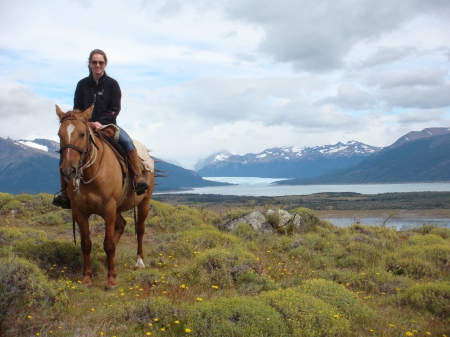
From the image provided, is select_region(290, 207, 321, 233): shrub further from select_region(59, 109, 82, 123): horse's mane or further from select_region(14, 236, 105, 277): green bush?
select_region(59, 109, 82, 123): horse's mane

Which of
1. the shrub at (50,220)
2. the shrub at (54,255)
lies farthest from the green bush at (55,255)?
the shrub at (50,220)

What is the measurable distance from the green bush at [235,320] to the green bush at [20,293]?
1.83 m

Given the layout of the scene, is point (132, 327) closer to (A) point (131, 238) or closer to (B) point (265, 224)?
(A) point (131, 238)

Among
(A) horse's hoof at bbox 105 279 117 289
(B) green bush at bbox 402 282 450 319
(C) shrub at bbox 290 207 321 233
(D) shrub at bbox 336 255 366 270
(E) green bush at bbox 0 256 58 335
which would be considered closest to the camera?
(E) green bush at bbox 0 256 58 335

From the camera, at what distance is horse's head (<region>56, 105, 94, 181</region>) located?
4977 millimetres

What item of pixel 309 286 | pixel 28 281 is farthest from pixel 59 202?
pixel 309 286

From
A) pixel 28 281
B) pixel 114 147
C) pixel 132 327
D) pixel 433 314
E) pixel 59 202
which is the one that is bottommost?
pixel 433 314

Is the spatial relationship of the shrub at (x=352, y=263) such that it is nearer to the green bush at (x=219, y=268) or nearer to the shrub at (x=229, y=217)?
the green bush at (x=219, y=268)

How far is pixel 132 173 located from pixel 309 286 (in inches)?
155

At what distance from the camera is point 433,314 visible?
17.1 feet

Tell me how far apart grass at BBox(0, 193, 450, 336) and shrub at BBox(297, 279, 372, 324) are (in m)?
0.02

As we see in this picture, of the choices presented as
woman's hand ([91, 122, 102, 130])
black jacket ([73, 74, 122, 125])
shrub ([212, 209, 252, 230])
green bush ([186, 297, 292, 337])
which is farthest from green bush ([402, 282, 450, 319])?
shrub ([212, 209, 252, 230])

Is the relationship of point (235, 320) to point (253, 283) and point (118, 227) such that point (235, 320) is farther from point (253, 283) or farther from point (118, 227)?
point (118, 227)

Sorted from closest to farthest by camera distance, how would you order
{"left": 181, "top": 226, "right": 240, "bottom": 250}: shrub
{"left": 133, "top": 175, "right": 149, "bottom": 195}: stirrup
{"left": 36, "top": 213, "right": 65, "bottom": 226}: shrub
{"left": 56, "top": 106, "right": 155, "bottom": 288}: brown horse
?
{"left": 56, "top": 106, "right": 155, "bottom": 288}: brown horse < {"left": 133, "top": 175, "right": 149, "bottom": 195}: stirrup < {"left": 181, "top": 226, "right": 240, "bottom": 250}: shrub < {"left": 36, "top": 213, "right": 65, "bottom": 226}: shrub
